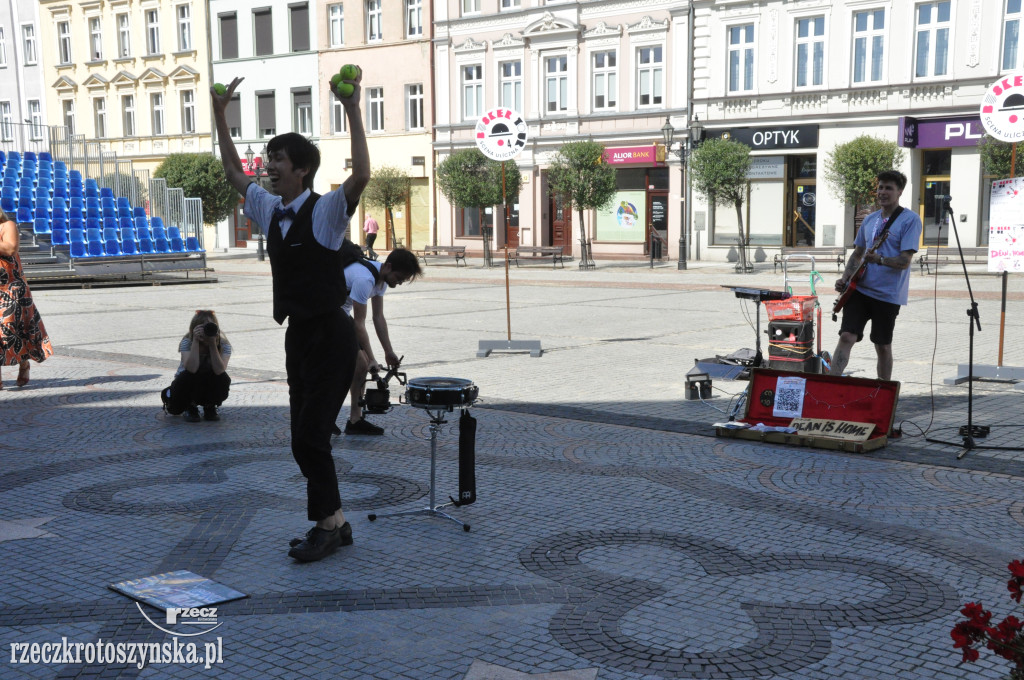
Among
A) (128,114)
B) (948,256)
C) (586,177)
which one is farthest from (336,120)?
(948,256)

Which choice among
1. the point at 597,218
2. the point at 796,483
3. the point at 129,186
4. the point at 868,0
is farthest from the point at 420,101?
the point at 796,483

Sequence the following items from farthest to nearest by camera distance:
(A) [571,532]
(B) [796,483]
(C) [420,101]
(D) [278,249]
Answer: (C) [420,101] → (B) [796,483] → (A) [571,532] → (D) [278,249]

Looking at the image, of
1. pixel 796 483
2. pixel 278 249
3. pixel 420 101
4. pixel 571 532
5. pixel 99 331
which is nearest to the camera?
pixel 278 249

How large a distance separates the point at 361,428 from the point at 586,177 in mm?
24872

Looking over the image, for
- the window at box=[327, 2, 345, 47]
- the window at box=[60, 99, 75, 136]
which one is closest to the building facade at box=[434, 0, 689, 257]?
the window at box=[327, 2, 345, 47]

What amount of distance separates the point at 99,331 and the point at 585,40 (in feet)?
82.5

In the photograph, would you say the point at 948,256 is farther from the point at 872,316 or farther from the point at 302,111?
the point at 302,111

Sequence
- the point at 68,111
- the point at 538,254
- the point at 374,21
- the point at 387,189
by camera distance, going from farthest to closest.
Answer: the point at 68,111, the point at 374,21, the point at 387,189, the point at 538,254

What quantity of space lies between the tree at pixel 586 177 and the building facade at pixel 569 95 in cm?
158

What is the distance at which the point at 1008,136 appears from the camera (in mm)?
9555

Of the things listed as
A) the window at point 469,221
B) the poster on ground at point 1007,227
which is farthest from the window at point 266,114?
the poster on ground at point 1007,227

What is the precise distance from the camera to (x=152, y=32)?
160ft

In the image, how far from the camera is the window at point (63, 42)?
51731 mm

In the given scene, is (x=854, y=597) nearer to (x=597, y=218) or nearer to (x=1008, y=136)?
(x=1008, y=136)
